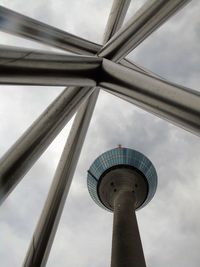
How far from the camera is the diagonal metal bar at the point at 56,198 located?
29.7 feet

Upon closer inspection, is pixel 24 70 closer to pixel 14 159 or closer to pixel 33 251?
pixel 14 159

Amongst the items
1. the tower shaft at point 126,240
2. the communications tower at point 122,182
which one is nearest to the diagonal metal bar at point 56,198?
the tower shaft at point 126,240

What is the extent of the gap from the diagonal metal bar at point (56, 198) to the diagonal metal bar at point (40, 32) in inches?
99.3

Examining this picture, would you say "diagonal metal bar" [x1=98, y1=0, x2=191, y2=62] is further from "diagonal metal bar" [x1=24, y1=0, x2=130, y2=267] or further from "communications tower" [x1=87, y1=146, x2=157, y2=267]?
"communications tower" [x1=87, y1=146, x2=157, y2=267]

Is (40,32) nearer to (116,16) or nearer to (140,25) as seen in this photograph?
(140,25)

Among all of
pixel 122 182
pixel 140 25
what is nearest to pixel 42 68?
pixel 140 25

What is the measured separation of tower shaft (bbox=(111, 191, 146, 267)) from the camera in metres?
34.5

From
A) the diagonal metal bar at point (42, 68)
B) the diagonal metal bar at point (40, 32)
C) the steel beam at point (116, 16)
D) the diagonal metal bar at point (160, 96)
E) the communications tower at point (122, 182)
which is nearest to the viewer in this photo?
the diagonal metal bar at point (160, 96)

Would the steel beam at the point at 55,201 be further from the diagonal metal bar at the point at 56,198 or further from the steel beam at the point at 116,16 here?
the steel beam at the point at 116,16

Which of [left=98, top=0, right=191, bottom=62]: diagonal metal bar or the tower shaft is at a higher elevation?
the tower shaft

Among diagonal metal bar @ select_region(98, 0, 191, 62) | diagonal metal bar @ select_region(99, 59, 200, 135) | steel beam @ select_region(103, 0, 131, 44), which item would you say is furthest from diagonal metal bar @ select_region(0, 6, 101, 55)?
steel beam @ select_region(103, 0, 131, 44)

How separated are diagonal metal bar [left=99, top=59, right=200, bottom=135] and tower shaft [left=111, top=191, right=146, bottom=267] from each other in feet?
101

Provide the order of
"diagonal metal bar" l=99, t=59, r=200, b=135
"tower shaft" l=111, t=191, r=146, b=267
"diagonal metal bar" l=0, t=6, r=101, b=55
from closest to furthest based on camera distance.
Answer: "diagonal metal bar" l=99, t=59, r=200, b=135 → "diagonal metal bar" l=0, t=6, r=101, b=55 → "tower shaft" l=111, t=191, r=146, b=267

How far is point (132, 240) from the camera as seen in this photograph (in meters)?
37.0
